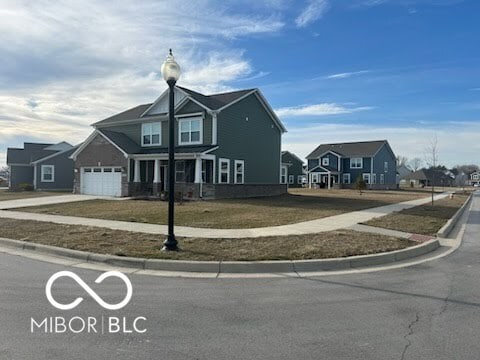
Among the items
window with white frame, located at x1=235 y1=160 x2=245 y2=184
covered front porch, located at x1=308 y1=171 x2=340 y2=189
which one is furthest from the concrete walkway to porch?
covered front porch, located at x1=308 y1=171 x2=340 y2=189

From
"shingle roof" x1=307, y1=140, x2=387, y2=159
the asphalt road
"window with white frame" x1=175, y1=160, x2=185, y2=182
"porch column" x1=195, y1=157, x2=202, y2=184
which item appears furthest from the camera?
"shingle roof" x1=307, y1=140, x2=387, y2=159

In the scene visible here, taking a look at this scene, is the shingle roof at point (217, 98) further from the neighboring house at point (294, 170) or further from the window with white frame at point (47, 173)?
the neighboring house at point (294, 170)

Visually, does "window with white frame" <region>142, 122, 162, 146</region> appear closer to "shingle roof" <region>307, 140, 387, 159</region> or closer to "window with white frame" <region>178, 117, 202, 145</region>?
"window with white frame" <region>178, 117, 202, 145</region>

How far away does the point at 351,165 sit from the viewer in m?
63.7

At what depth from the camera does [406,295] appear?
6305mm

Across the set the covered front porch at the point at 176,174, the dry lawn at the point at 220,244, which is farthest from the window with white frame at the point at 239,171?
the dry lawn at the point at 220,244

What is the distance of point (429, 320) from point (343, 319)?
Answer: 3.65 feet

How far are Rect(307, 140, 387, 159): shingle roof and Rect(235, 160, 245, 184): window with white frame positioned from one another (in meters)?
37.3

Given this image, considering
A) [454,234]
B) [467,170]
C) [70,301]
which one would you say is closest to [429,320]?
[70,301]

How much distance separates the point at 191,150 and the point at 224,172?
113 inches

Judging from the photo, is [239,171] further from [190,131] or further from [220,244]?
[220,244]

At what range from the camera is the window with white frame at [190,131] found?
91.4 ft

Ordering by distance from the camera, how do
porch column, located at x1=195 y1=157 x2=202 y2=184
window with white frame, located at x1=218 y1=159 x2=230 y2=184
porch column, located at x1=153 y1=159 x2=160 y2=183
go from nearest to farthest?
1. porch column, located at x1=195 y1=157 x2=202 y2=184
2. window with white frame, located at x1=218 y1=159 x2=230 y2=184
3. porch column, located at x1=153 y1=159 x2=160 y2=183

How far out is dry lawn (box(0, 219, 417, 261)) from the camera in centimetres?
868
